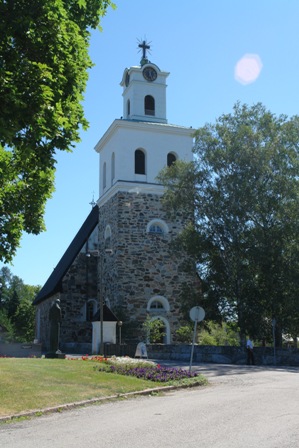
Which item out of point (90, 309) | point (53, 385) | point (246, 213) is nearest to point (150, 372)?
point (53, 385)

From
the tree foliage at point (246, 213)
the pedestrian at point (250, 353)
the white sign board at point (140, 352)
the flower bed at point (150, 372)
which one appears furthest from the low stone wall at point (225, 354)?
the flower bed at point (150, 372)

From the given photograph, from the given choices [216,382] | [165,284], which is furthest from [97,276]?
[216,382]

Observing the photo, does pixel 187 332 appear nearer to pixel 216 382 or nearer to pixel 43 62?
pixel 216 382

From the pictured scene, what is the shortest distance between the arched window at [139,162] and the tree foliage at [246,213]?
4.12m

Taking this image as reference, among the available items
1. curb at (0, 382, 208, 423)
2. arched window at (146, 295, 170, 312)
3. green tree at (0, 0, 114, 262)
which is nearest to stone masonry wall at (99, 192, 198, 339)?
arched window at (146, 295, 170, 312)

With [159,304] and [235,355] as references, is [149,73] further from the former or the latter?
[235,355]

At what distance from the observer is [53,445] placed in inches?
274

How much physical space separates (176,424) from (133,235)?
22.9m

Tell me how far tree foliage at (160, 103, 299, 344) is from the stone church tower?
2985 mm

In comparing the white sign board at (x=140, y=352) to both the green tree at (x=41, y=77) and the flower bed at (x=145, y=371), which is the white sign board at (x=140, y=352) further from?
the green tree at (x=41, y=77)

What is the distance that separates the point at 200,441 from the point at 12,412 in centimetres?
411

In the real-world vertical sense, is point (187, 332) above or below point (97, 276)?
below

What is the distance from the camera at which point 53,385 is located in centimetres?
1216

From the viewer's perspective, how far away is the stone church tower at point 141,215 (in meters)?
30.1
